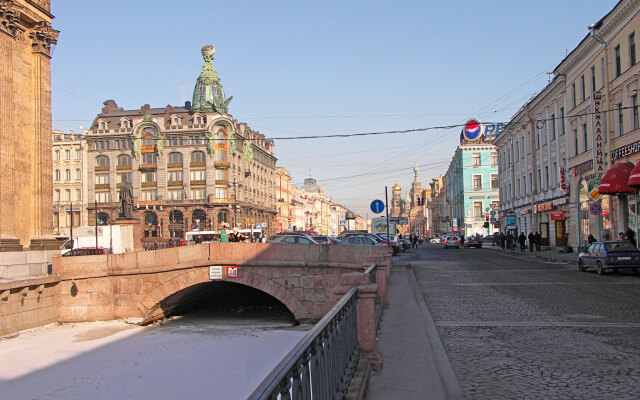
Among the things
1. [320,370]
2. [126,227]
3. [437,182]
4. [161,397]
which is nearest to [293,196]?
[437,182]

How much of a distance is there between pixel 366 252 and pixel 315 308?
10.9ft

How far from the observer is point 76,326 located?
21.0 m

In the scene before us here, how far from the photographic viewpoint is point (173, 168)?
7838 cm

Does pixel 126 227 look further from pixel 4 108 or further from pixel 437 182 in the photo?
pixel 437 182

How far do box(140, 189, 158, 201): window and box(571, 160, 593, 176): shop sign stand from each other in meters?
56.7

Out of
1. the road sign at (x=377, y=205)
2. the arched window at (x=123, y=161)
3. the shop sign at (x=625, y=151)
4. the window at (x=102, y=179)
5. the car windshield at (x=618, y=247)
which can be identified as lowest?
the car windshield at (x=618, y=247)

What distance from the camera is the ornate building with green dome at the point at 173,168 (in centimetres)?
7659

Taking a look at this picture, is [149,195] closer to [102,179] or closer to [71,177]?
[102,179]

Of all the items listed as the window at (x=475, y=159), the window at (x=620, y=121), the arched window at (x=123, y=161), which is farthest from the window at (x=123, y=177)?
the window at (x=620, y=121)

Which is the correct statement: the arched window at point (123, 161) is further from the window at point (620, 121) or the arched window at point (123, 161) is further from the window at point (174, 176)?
the window at point (620, 121)

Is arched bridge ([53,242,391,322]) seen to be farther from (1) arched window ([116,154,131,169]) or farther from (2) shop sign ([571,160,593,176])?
(1) arched window ([116,154,131,169])

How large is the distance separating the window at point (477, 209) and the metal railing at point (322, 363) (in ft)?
243

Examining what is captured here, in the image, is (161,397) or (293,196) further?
(293,196)

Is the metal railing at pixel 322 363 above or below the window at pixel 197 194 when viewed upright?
below
